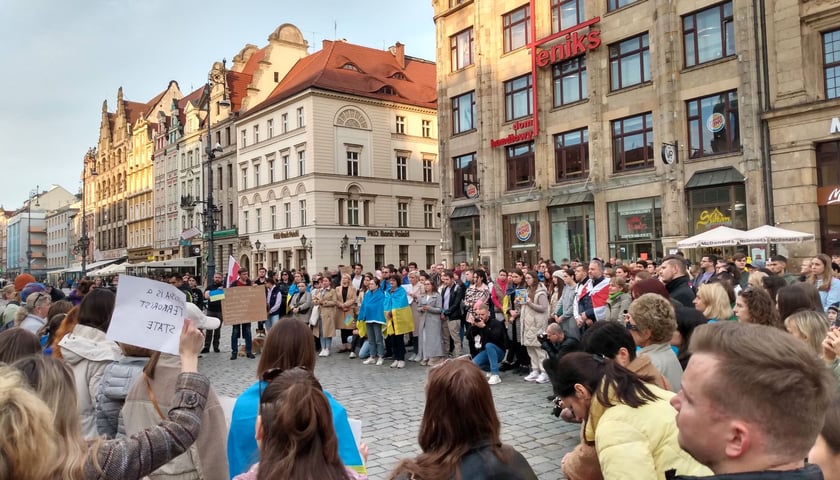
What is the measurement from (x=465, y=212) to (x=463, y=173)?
235 cm

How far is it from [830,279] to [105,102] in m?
92.7

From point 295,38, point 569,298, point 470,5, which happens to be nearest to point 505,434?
point 569,298

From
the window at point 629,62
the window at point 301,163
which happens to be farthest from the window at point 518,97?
the window at point 301,163

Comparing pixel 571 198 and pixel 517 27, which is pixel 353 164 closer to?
pixel 517 27

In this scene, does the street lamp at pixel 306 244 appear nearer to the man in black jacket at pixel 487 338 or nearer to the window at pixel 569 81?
the window at pixel 569 81

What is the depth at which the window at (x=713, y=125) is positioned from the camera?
21.7 metres

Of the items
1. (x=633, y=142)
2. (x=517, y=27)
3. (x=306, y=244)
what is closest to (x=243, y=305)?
(x=633, y=142)

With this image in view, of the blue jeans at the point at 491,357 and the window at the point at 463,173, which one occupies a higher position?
the window at the point at 463,173

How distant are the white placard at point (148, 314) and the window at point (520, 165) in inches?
1047

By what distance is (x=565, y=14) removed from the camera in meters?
27.3

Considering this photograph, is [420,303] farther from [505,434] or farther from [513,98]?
[513,98]

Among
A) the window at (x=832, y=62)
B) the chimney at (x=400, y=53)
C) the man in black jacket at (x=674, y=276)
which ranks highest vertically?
the chimney at (x=400, y=53)

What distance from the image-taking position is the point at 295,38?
53.8 m

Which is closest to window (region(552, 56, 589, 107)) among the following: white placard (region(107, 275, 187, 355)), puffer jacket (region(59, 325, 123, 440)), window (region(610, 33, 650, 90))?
window (region(610, 33, 650, 90))
